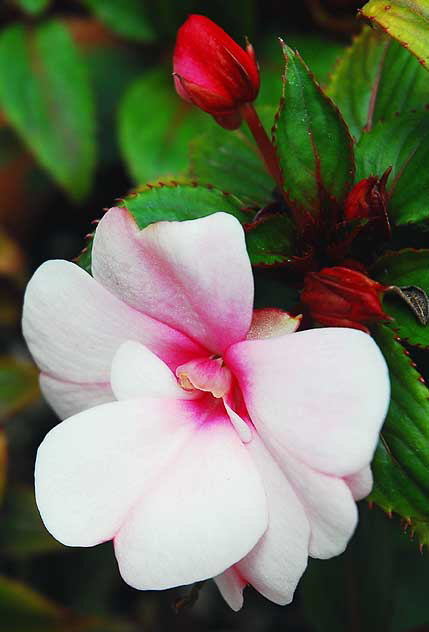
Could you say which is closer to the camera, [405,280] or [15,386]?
[405,280]

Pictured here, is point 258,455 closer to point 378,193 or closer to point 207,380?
point 207,380

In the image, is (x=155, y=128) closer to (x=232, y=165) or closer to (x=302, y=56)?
(x=302, y=56)

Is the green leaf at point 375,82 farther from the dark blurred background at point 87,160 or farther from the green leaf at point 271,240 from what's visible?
the dark blurred background at point 87,160

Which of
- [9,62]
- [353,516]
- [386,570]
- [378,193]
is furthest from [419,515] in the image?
[9,62]

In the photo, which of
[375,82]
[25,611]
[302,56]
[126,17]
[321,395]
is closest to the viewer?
[321,395]

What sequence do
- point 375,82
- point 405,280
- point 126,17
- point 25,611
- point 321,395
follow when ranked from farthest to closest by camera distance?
point 126,17, point 25,611, point 375,82, point 405,280, point 321,395

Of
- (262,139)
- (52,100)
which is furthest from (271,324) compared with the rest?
(52,100)

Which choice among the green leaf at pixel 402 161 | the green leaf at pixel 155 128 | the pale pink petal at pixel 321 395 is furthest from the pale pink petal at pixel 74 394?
the green leaf at pixel 155 128
